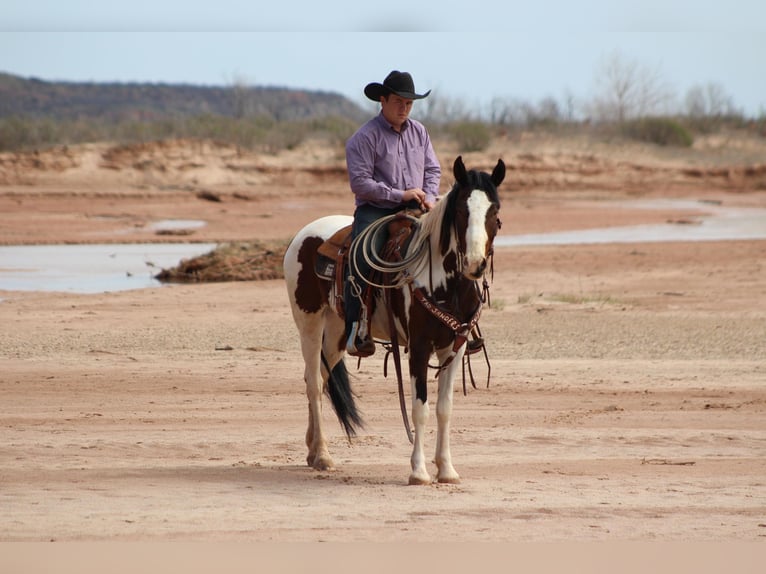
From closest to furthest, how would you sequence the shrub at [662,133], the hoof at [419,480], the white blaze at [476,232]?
the white blaze at [476,232], the hoof at [419,480], the shrub at [662,133]

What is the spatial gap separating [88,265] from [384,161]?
55.9 ft

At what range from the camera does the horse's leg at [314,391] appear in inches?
344

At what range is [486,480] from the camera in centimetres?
816

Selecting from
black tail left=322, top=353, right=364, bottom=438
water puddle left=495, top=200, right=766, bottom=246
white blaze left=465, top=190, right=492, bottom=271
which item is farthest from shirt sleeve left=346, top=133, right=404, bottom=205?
water puddle left=495, top=200, right=766, bottom=246

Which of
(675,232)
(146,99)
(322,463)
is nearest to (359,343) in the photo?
(322,463)

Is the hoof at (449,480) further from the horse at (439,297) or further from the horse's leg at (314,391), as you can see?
the horse's leg at (314,391)

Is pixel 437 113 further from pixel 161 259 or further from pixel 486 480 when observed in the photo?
pixel 486 480

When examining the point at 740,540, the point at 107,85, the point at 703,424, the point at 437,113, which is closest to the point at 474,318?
the point at 740,540

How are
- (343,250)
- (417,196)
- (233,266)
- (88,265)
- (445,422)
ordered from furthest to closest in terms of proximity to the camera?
1. (88,265)
2. (233,266)
3. (343,250)
4. (417,196)
5. (445,422)

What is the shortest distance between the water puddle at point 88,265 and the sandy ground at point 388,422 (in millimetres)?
1555

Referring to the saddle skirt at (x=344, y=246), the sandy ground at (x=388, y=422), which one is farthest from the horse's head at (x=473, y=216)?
the sandy ground at (x=388, y=422)

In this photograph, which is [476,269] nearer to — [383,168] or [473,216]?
[473,216]

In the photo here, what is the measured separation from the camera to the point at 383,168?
8.43 meters

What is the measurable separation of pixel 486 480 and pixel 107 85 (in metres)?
136
